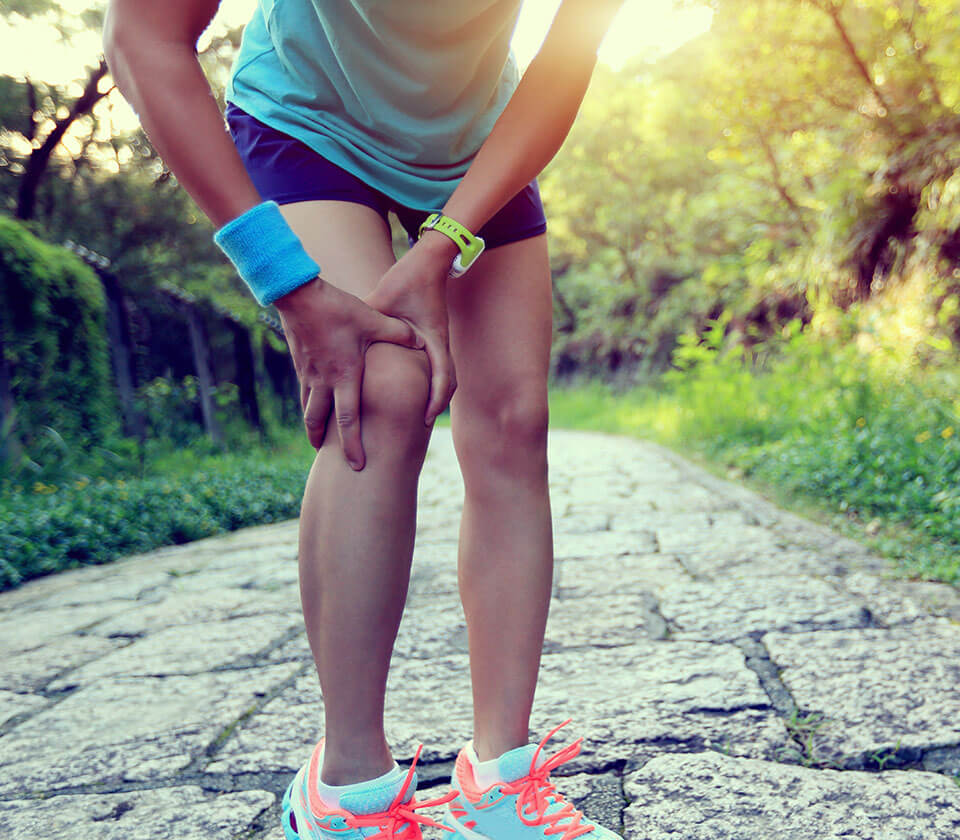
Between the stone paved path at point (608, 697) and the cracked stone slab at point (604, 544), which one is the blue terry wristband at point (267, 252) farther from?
the cracked stone slab at point (604, 544)

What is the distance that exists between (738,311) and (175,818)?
8554 millimetres

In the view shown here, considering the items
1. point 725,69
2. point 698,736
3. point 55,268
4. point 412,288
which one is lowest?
point 698,736

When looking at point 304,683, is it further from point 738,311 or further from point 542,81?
point 738,311

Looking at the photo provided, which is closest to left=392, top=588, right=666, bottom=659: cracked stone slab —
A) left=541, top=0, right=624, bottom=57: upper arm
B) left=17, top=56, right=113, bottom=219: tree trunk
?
left=541, top=0, right=624, bottom=57: upper arm

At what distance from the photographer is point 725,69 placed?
6.02 metres

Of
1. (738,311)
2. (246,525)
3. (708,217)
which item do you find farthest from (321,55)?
(708,217)

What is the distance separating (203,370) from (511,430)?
23.8ft

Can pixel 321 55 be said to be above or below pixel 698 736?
above

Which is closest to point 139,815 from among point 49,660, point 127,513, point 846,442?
point 49,660

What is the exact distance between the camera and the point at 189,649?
7.16ft

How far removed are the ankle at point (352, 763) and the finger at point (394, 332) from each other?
483 mm

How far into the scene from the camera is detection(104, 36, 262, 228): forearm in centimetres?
Answer: 90

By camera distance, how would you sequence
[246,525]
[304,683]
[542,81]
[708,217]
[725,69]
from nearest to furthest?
[542,81], [304,683], [246,525], [725,69], [708,217]

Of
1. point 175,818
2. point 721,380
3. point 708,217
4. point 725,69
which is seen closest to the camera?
point 175,818
